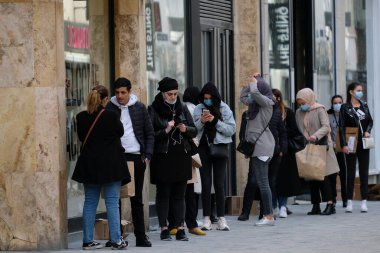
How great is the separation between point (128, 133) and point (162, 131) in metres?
0.62

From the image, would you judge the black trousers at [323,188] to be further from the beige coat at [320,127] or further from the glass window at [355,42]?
the glass window at [355,42]

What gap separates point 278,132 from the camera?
18.4 metres

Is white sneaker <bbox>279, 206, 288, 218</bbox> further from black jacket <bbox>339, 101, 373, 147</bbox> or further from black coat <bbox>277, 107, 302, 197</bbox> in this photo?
black jacket <bbox>339, 101, 373, 147</bbox>

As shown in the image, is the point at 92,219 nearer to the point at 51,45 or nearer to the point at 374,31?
the point at 51,45

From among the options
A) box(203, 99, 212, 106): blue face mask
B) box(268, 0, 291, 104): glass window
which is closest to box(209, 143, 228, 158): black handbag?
box(203, 99, 212, 106): blue face mask

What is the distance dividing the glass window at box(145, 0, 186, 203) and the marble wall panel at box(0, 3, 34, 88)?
4.11 m

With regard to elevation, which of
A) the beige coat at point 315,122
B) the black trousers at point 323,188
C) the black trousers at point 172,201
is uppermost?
the beige coat at point 315,122

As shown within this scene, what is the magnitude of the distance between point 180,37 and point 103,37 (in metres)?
2.94

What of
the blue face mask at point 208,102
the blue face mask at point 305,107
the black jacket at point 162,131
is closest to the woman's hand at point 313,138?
the blue face mask at point 305,107

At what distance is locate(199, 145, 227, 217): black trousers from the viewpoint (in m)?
16.5

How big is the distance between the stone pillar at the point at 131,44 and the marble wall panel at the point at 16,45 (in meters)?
2.90

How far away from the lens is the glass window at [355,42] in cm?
2805

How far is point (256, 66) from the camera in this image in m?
21.6

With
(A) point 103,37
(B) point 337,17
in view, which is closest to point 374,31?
(B) point 337,17
